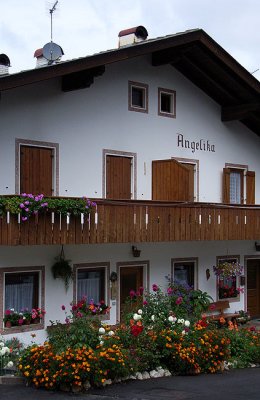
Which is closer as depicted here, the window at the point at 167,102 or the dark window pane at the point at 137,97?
the dark window pane at the point at 137,97

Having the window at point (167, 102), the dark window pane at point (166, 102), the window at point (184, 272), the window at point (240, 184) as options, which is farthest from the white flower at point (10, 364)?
the window at point (240, 184)

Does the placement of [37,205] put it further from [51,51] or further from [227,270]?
[227,270]

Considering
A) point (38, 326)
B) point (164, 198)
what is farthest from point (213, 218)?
point (38, 326)

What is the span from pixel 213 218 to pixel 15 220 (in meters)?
6.63

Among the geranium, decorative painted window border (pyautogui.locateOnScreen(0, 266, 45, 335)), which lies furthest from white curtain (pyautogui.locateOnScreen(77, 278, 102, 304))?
the geranium

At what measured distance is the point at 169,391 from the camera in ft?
35.8

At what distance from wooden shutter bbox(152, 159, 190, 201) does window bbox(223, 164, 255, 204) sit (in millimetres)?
3460

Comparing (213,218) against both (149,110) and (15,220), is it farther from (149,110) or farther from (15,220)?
(15,220)

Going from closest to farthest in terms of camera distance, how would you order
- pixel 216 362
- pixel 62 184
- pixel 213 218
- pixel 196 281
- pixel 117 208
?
pixel 216 362 → pixel 117 208 → pixel 62 184 → pixel 213 218 → pixel 196 281

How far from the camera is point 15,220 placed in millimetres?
13812

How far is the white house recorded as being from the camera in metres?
15.7

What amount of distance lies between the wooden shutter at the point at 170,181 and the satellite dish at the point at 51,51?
3997 millimetres

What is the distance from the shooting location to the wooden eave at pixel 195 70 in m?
15.6

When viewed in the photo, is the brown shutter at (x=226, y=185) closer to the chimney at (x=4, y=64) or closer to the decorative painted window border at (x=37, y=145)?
the decorative painted window border at (x=37, y=145)
